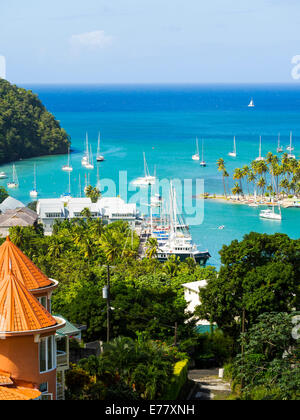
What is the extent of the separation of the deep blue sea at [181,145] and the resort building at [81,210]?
404cm

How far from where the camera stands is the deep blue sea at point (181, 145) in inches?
1639

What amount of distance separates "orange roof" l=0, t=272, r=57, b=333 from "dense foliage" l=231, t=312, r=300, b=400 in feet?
16.4

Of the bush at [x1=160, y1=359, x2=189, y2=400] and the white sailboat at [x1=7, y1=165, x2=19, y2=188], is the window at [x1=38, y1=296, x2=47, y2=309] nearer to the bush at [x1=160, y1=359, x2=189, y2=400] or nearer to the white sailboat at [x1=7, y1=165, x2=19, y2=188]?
the bush at [x1=160, y1=359, x2=189, y2=400]

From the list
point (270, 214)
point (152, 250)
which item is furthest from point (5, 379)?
point (270, 214)

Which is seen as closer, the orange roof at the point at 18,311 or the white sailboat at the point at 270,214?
Answer: the orange roof at the point at 18,311

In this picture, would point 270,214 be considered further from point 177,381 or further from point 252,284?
point 177,381

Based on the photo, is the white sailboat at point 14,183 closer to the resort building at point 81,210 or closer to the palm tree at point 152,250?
the resort building at point 81,210

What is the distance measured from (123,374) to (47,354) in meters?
3.25

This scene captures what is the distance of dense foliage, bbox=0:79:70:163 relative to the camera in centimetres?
6512

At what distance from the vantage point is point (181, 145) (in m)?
70.7

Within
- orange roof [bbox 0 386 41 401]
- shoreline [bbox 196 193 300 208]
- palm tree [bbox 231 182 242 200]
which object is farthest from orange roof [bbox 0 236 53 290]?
palm tree [bbox 231 182 242 200]

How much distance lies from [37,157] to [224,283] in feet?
172

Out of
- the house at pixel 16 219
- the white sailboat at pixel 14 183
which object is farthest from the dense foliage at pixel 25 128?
the house at pixel 16 219
